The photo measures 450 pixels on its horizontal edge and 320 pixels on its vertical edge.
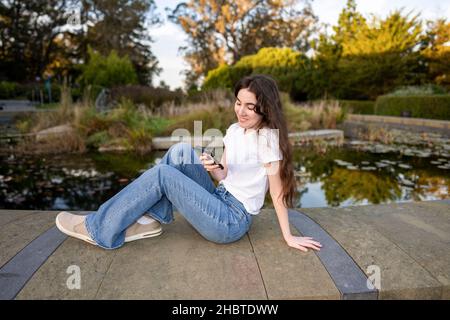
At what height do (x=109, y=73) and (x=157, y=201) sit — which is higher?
(x=109, y=73)

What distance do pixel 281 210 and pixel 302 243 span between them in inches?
7.7

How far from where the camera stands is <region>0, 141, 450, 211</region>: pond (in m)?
2.99

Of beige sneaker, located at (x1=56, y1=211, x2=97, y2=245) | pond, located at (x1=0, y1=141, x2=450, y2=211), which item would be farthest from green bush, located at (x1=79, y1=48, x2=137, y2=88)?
beige sneaker, located at (x1=56, y1=211, x2=97, y2=245)

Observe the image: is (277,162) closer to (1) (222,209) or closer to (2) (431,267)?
(1) (222,209)

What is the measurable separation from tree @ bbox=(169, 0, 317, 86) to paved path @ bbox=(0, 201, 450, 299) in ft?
71.2

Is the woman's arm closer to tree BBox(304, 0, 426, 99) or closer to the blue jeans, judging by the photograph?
the blue jeans

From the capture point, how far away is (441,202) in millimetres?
2213

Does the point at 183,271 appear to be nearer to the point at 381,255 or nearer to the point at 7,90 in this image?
the point at 381,255

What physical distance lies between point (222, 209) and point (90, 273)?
25.1 inches

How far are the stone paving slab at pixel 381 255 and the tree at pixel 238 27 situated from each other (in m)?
21.5

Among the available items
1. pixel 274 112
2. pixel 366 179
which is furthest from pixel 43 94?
pixel 274 112

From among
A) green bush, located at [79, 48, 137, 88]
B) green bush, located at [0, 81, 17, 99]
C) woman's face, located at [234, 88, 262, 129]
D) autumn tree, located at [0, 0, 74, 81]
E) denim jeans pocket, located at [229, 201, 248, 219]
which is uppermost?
autumn tree, located at [0, 0, 74, 81]

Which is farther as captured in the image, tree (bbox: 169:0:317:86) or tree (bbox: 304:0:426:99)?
tree (bbox: 169:0:317:86)

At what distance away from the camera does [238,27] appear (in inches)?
862
